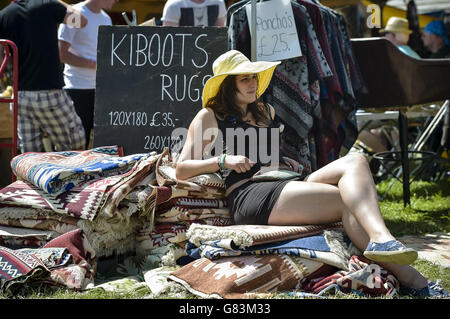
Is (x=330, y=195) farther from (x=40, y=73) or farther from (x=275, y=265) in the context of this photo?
(x=40, y=73)

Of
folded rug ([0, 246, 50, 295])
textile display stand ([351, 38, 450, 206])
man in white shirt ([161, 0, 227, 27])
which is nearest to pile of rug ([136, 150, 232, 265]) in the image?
folded rug ([0, 246, 50, 295])

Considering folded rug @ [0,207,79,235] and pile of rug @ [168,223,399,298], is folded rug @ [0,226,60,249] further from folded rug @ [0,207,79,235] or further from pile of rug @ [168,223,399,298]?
pile of rug @ [168,223,399,298]

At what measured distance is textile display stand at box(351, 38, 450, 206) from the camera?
5.10 metres

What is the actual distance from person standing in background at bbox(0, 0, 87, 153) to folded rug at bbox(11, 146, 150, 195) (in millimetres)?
1074

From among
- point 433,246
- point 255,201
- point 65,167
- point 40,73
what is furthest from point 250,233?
point 40,73

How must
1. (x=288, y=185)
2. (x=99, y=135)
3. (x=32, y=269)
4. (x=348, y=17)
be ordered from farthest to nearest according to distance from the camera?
(x=348, y=17), (x=99, y=135), (x=288, y=185), (x=32, y=269)

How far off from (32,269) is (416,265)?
2004 millimetres

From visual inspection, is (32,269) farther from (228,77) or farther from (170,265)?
(228,77)

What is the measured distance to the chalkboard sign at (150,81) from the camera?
4453mm

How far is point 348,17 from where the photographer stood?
24.3 feet

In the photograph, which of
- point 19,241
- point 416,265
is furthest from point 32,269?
point 416,265

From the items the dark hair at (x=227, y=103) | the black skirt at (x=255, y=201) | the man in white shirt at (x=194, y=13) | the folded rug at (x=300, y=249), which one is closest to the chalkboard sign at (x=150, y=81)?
the man in white shirt at (x=194, y=13)

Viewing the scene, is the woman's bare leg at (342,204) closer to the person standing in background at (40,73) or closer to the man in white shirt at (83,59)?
the person standing in background at (40,73)

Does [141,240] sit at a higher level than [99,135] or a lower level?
lower
